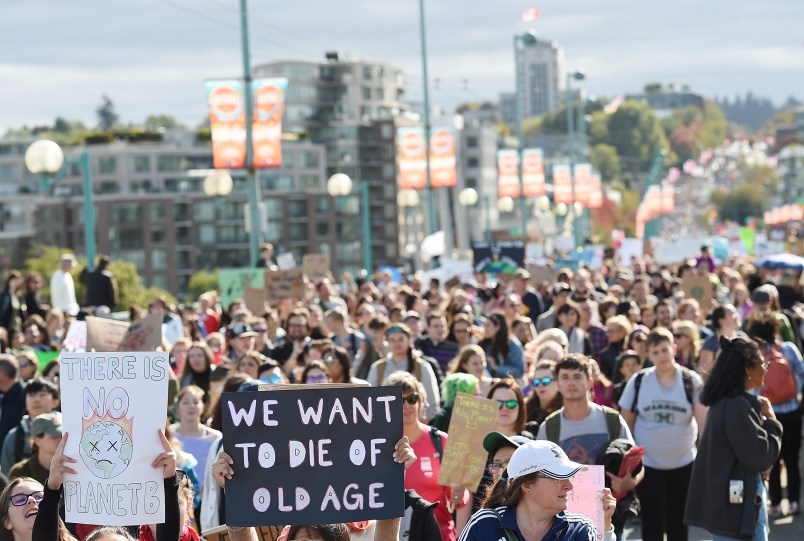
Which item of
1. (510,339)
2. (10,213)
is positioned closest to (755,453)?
(510,339)

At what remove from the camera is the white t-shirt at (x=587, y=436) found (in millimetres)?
8703

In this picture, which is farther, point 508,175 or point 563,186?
point 563,186

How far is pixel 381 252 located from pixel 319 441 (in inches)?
5070

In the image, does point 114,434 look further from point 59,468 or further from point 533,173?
point 533,173

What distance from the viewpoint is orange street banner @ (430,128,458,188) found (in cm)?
4516

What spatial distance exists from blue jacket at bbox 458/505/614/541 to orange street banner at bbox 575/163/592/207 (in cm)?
6678

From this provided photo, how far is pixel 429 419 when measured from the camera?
11797 millimetres

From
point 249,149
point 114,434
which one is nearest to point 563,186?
point 249,149

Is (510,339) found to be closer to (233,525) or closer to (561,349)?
(561,349)

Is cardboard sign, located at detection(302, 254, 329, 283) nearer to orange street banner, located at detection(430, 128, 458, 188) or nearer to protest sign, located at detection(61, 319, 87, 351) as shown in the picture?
protest sign, located at detection(61, 319, 87, 351)

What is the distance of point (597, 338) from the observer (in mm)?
16094

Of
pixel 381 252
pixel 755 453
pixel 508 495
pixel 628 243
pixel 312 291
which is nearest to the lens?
pixel 508 495

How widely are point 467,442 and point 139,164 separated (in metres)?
126

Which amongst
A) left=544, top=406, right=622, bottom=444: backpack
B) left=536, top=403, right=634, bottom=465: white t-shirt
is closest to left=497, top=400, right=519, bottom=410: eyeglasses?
left=544, top=406, right=622, bottom=444: backpack
